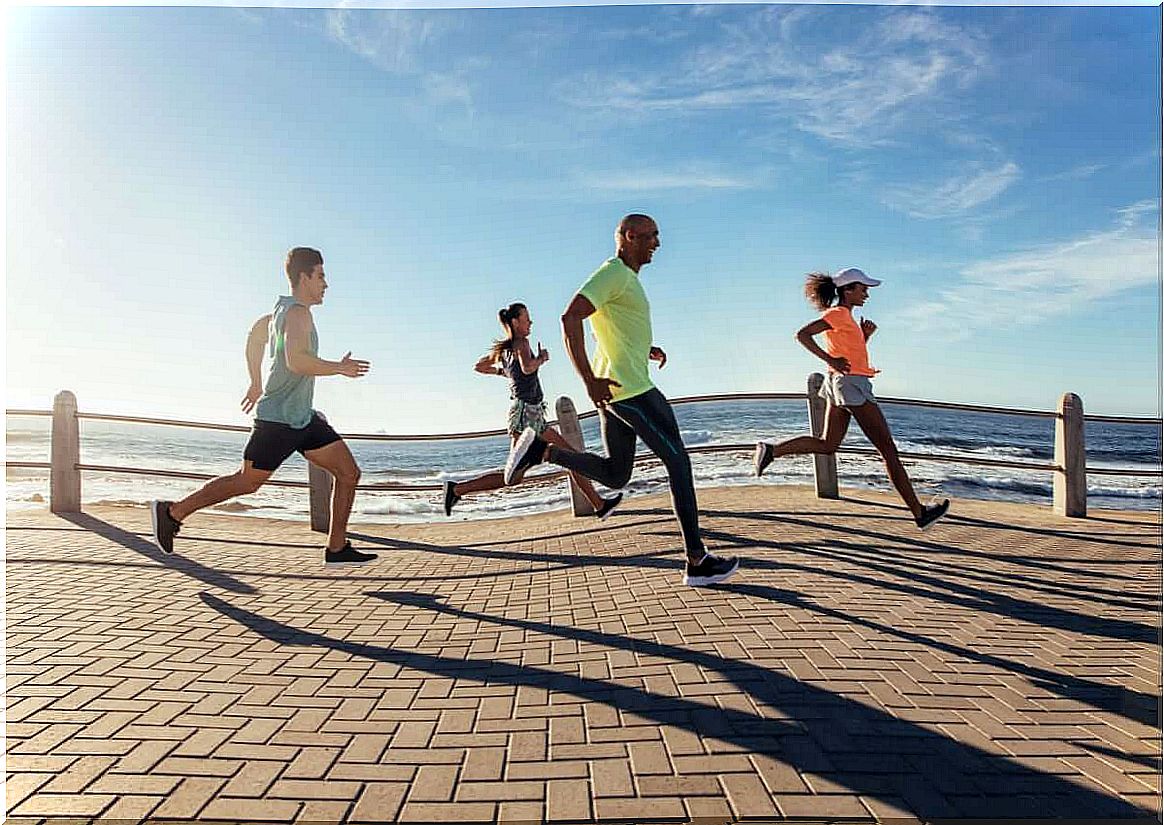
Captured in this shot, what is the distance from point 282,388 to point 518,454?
1679mm

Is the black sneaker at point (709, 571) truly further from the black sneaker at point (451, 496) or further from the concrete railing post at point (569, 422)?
the concrete railing post at point (569, 422)

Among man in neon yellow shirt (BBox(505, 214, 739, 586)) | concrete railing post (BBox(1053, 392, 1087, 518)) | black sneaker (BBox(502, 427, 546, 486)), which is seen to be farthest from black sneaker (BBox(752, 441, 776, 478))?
concrete railing post (BBox(1053, 392, 1087, 518))

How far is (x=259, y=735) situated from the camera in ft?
8.51

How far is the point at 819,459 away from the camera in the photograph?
26.9ft

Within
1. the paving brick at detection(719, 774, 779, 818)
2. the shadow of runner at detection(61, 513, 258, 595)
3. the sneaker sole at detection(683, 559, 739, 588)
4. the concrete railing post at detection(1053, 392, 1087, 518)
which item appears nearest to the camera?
the paving brick at detection(719, 774, 779, 818)

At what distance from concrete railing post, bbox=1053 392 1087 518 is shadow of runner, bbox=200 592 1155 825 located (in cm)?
658

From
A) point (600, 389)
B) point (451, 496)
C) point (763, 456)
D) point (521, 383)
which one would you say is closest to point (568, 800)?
point (600, 389)

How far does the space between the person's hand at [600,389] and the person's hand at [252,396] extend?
2.46 metres

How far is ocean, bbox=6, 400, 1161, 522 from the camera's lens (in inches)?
496

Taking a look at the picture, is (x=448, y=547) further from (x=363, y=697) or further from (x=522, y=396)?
(x=363, y=697)

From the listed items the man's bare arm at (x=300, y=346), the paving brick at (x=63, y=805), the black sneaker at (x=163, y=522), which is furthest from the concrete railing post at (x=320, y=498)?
the paving brick at (x=63, y=805)

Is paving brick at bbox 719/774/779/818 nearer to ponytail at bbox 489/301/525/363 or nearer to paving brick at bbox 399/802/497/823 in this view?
paving brick at bbox 399/802/497/823

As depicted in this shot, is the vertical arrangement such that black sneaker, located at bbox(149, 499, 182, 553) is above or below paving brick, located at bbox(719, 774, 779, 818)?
above

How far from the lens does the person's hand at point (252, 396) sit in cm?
514
